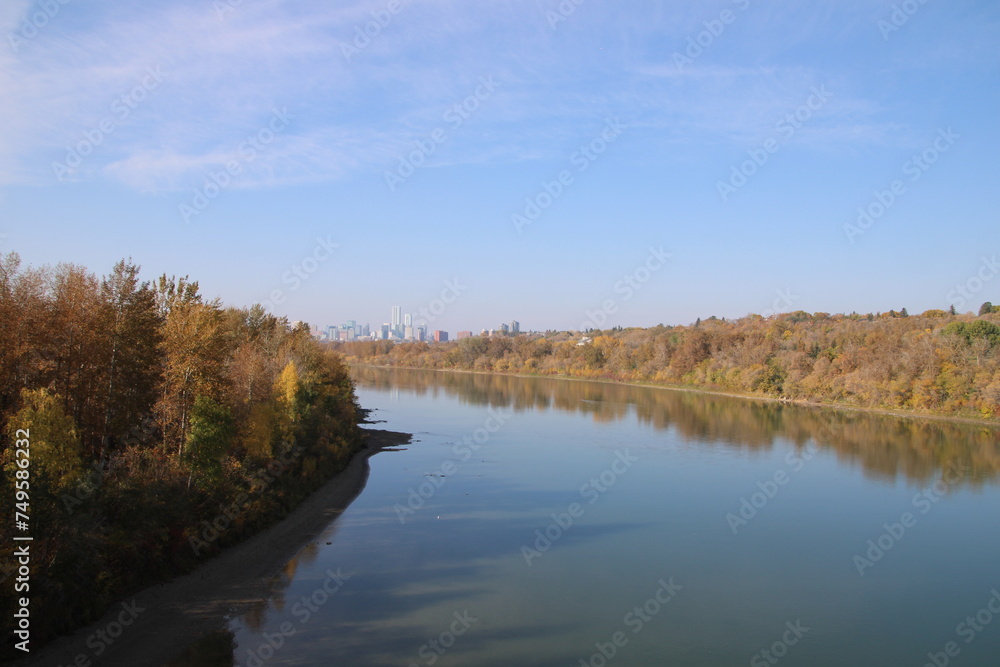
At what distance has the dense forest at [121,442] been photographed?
9742 millimetres

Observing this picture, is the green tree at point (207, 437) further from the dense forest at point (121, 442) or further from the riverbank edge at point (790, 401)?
the riverbank edge at point (790, 401)

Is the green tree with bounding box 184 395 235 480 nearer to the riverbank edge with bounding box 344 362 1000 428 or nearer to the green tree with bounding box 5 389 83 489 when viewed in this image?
the green tree with bounding box 5 389 83 489

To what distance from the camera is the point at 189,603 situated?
11.1 meters

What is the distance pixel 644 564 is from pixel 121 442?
12.3 meters

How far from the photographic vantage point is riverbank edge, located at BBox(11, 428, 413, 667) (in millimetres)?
9141

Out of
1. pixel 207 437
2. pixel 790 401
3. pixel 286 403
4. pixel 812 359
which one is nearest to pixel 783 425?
pixel 790 401

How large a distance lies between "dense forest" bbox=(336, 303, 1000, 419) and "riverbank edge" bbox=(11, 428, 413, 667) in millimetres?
44480

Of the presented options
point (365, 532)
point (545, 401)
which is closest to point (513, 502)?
point (365, 532)

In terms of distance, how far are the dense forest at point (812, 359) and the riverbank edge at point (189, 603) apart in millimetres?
44480

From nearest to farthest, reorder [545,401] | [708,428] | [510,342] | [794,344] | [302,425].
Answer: [302,425]
[708,428]
[545,401]
[794,344]
[510,342]

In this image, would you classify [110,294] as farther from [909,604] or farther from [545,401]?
[545,401]

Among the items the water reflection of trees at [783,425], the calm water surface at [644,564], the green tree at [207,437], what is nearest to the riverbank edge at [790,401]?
the water reflection of trees at [783,425]

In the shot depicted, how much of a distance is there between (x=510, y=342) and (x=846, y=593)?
8932 cm

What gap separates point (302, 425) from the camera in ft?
69.9
